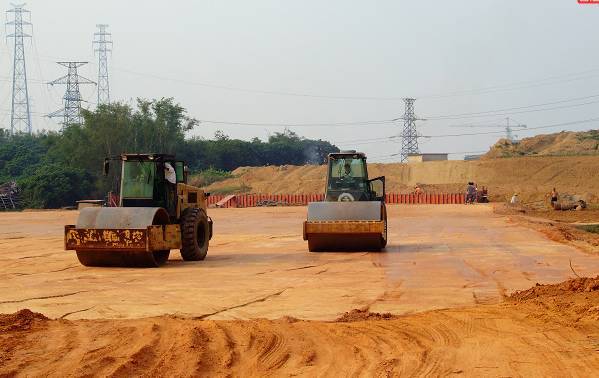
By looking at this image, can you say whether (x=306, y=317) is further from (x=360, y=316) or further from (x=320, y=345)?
→ (x=320, y=345)

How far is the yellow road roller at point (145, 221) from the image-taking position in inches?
639

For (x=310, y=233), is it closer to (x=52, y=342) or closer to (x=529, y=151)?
(x=52, y=342)

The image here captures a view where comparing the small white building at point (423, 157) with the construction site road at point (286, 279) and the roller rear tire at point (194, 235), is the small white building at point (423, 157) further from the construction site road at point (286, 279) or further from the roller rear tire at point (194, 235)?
the roller rear tire at point (194, 235)

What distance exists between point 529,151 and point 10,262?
9087 centimetres

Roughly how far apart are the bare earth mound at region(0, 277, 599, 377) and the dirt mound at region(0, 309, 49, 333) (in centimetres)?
1

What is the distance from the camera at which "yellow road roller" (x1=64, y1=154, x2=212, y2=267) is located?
16.2 meters

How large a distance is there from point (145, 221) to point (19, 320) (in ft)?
23.3

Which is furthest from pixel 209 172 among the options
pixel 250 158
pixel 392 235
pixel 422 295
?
pixel 422 295

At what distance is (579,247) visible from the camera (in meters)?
20.9

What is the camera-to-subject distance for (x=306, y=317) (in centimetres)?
1012

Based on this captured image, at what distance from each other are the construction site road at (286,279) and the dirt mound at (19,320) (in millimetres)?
648

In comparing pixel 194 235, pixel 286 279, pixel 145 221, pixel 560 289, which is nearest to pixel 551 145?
pixel 194 235

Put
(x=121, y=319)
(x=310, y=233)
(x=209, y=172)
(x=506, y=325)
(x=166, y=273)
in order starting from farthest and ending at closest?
(x=209, y=172) < (x=310, y=233) < (x=166, y=273) < (x=121, y=319) < (x=506, y=325)

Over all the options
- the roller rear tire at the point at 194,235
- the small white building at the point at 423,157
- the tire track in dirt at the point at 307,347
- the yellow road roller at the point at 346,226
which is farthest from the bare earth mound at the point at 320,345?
the small white building at the point at 423,157
